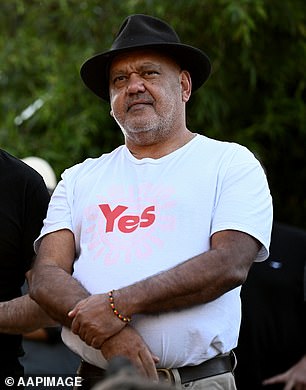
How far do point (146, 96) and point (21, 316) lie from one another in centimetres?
94

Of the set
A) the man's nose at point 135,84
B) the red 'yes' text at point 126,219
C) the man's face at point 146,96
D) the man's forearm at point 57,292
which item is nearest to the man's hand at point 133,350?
the man's forearm at point 57,292

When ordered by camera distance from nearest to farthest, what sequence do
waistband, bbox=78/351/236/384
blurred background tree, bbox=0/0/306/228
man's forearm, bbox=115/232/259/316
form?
man's forearm, bbox=115/232/259/316, waistband, bbox=78/351/236/384, blurred background tree, bbox=0/0/306/228

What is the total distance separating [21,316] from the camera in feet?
12.0

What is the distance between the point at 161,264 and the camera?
3324mm

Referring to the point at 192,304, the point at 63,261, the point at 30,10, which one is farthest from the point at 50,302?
the point at 30,10

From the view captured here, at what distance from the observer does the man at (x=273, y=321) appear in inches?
191

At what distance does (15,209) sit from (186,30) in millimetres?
3404

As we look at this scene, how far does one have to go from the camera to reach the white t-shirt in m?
3.30

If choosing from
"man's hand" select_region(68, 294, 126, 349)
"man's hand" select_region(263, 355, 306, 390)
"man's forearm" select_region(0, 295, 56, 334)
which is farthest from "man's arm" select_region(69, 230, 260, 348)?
"man's hand" select_region(263, 355, 306, 390)

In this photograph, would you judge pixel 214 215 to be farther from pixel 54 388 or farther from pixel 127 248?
pixel 54 388

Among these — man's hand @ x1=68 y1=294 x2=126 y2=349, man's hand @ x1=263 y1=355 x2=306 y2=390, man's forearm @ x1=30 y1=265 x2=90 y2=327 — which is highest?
man's forearm @ x1=30 y1=265 x2=90 y2=327

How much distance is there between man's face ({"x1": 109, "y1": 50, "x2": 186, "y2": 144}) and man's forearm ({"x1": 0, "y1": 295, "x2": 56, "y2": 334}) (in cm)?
73

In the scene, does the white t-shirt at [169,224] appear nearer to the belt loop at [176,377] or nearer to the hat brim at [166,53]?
the belt loop at [176,377]

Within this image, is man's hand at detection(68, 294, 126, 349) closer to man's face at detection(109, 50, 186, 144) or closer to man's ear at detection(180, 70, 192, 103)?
man's face at detection(109, 50, 186, 144)
